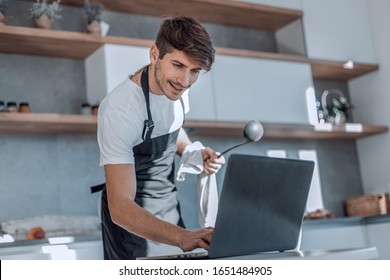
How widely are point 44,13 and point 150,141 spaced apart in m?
Answer: 1.46

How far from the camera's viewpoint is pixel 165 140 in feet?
7.37

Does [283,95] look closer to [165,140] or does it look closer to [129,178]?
[165,140]

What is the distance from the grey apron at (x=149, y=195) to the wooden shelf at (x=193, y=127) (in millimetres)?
972

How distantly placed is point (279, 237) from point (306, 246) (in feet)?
7.24

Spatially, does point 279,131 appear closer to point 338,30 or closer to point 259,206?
point 338,30

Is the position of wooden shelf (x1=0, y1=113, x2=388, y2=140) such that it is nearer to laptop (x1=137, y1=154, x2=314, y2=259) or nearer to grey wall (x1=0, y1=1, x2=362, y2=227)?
grey wall (x1=0, y1=1, x2=362, y2=227)

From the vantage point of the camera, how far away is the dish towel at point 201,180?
2.29m

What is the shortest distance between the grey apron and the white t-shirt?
0.04m

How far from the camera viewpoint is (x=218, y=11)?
4027mm

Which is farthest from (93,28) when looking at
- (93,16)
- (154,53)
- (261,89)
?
(154,53)

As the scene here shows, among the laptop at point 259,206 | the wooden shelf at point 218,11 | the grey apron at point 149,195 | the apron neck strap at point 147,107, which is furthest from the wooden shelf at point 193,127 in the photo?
the laptop at point 259,206

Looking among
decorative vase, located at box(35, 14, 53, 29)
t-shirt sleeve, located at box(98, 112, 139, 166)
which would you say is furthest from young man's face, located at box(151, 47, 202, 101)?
decorative vase, located at box(35, 14, 53, 29)

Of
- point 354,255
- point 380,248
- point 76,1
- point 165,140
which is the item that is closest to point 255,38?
point 76,1

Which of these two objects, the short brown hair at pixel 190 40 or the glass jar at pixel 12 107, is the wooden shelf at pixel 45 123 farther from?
the short brown hair at pixel 190 40
